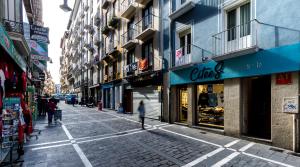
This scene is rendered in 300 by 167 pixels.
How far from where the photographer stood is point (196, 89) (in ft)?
40.0

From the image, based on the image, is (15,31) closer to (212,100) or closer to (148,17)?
(148,17)

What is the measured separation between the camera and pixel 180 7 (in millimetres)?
12555

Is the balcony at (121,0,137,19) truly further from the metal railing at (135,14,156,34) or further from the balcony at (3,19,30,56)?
the balcony at (3,19,30,56)

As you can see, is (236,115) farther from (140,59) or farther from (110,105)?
(110,105)

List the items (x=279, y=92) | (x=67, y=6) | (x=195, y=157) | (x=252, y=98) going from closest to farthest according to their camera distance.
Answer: (x=67, y=6)
(x=195, y=157)
(x=279, y=92)
(x=252, y=98)

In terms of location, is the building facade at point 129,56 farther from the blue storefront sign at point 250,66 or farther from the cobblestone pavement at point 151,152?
the cobblestone pavement at point 151,152

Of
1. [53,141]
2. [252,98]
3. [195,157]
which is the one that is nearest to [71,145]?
[53,141]

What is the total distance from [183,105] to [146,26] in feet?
25.9

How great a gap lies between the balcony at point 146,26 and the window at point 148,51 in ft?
1.98

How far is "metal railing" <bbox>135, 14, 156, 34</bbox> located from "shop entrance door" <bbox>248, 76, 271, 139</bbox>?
32.3 ft

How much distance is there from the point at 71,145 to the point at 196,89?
7.31m

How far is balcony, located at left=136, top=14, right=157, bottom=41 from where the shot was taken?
16.2 metres

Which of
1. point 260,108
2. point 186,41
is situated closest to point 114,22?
point 186,41

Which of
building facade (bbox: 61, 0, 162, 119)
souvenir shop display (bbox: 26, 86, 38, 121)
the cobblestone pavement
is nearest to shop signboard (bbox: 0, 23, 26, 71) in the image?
the cobblestone pavement
